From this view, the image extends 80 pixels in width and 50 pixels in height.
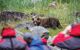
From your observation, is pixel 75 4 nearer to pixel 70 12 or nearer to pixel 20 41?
pixel 70 12

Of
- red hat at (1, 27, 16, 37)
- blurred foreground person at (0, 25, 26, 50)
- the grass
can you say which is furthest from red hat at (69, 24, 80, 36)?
the grass

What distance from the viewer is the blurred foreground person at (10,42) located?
377 cm

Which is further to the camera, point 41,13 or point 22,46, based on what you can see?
point 41,13

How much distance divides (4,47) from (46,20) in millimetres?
6831

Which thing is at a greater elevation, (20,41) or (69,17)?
(20,41)

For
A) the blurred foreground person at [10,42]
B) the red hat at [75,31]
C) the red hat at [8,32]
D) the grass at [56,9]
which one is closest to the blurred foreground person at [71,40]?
the red hat at [75,31]

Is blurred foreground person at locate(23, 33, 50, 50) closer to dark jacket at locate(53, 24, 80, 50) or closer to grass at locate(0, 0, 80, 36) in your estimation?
dark jacket at locate(53, 24, 80, 50)

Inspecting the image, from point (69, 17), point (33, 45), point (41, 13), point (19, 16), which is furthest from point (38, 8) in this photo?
point (33, 45)

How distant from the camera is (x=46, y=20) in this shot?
34.6 ft

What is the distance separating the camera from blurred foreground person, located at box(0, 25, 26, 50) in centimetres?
377

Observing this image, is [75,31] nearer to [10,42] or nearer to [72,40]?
[72,40]

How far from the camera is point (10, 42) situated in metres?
3.79

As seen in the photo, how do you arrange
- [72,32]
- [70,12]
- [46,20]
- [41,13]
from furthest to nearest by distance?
[41,13] < [70,12] < [46,20] < [72,32]

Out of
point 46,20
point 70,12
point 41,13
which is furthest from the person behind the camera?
point 41,13
